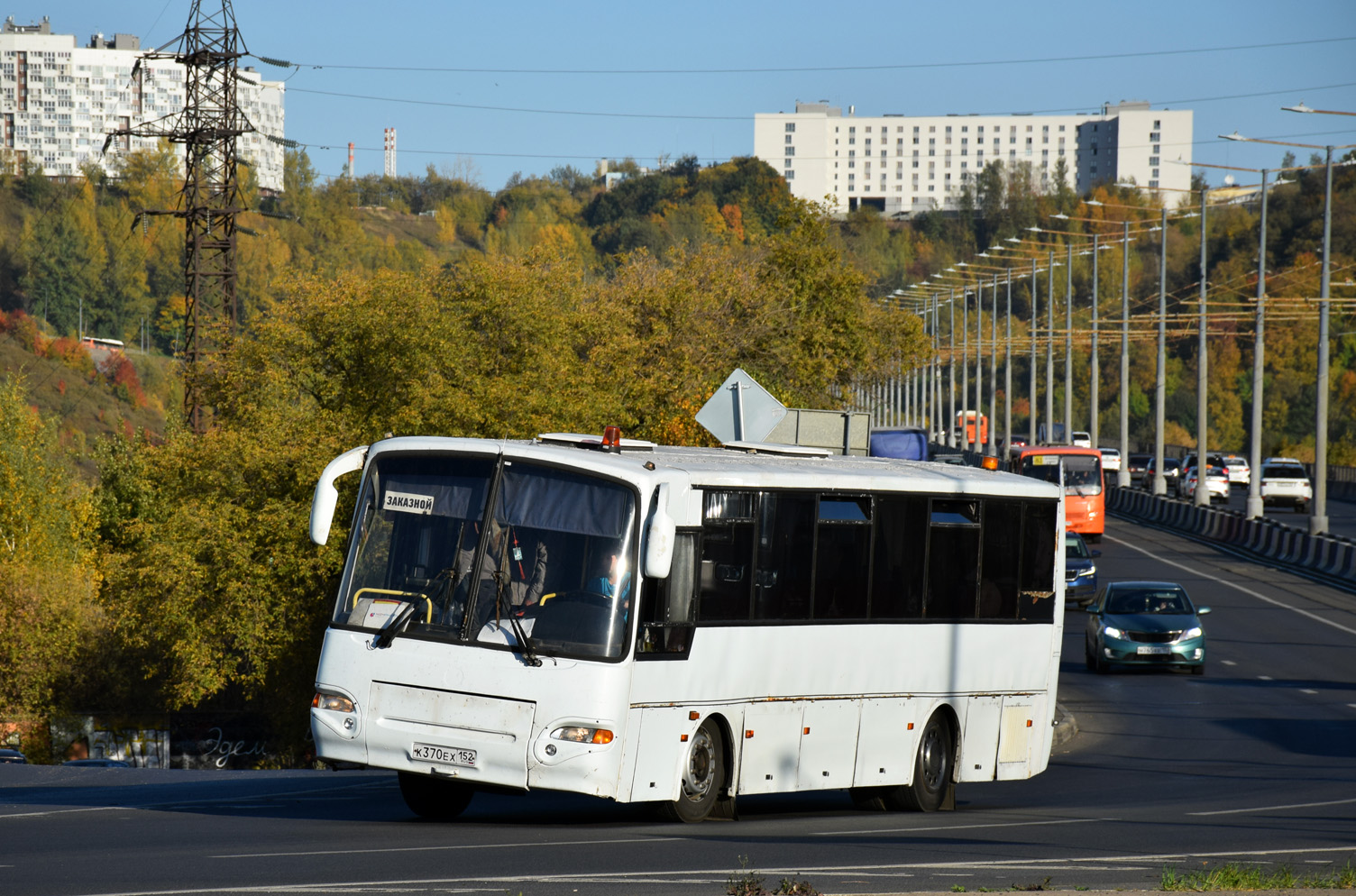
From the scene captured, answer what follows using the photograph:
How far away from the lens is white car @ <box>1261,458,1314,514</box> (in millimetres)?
67188

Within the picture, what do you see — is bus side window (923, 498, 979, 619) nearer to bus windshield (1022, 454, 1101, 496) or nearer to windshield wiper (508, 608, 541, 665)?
windshield wiper (508, 608, 541, 665)

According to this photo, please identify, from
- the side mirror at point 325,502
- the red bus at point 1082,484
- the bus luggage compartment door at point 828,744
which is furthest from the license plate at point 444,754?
the red bus at point 1082,484

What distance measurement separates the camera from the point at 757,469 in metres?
13.0

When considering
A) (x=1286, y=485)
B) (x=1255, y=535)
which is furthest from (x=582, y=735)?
(x=1286, y=485)

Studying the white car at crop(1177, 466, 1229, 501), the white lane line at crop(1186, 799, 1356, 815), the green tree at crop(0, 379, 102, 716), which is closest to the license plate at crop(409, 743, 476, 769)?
the white lane line at crop(1186, 799, 1356, 815)

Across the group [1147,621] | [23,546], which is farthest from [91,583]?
[1147,621]

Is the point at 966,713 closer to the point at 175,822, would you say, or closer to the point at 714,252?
the point at 175,822

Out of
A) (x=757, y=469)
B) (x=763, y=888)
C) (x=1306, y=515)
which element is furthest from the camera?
(x=1306, y=515)

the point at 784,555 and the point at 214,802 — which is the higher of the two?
the point at 784,555

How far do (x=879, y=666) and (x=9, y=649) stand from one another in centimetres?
3692

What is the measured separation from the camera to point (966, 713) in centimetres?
1461

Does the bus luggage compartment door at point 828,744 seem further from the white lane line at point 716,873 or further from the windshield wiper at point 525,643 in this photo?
the windshield wiper at point 525,643

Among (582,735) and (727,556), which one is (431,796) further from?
(727,556)

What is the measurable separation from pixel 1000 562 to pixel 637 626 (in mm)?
4633
